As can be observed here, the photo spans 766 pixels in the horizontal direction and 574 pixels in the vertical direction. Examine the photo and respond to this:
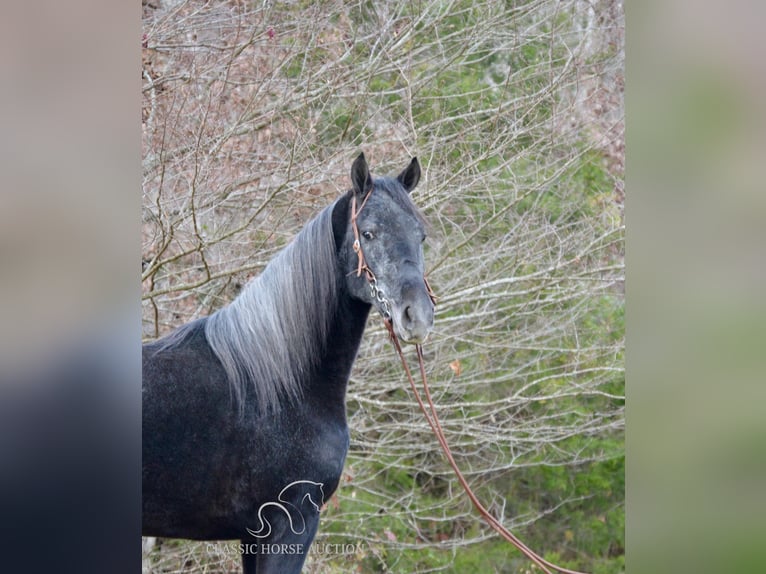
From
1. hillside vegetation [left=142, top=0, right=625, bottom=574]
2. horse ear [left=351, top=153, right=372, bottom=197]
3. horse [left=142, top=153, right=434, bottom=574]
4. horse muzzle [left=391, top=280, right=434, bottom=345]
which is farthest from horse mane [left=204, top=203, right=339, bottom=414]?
hillside vegetation [left=142, top=0, right=625, bottom=574]

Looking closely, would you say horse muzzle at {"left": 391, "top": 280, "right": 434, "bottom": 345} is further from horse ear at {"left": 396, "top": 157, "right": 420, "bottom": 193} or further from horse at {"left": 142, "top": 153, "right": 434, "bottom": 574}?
horse ear at {"left": 396, "top": 157, "right": 420, "bottom": 193}

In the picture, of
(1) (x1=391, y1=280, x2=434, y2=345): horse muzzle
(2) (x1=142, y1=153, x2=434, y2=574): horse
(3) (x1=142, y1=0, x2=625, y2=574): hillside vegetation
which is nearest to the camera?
(1) (x1=391, y1=280, x2=434, y2=345): horse muzzle

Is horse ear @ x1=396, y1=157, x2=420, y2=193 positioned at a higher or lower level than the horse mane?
higher

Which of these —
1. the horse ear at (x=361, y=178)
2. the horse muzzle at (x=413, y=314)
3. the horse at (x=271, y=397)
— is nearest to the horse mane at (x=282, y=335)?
the horse at (x=271, y=397)

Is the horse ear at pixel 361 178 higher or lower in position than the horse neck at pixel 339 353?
higher

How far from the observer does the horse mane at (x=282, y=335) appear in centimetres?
266

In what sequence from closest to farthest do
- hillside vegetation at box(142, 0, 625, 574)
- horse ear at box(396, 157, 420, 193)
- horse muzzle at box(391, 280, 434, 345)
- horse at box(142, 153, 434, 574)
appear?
horse muzzle at box(391, 280, 434, 345), horse at box(142, 153, 434, 574), horse ear at box(396, 157, 420, 193), hillside vegetation at box(142, 0, 625, 574)

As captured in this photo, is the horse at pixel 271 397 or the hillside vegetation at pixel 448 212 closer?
the horse at pixel 271 397

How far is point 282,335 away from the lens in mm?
2660

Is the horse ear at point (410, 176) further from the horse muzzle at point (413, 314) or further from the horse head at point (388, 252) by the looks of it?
the horse muzzle at point (413, 314)

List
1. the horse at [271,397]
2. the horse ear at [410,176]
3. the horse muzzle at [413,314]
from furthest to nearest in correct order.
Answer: the horse ear at [410,176]
the horse at [271,397]
the horse muzzle at [413,314]

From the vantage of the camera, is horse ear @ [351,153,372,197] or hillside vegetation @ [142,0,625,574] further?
hillside vegetation @ [142,0,625,574]

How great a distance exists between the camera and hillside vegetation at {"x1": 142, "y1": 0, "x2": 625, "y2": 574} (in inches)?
143
